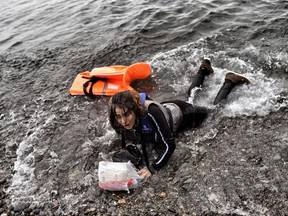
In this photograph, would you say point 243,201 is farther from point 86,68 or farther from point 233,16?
point 233,16

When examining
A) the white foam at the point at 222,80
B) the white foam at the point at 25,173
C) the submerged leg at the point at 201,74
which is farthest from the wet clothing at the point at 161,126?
the white foam at the point at 25,173

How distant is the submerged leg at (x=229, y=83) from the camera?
6254 millimetres

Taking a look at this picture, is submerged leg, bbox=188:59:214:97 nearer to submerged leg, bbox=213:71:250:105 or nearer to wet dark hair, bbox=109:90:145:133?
submerged leg, bbox=213:71:250:105

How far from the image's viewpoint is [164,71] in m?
7.67

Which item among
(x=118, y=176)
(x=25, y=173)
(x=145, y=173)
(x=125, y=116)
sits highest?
(x=125, y=116)

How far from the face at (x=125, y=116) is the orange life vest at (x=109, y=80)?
99.0 inches

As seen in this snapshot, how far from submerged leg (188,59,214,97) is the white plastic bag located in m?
2.64

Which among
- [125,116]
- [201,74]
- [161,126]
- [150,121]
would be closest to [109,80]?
[201,74]

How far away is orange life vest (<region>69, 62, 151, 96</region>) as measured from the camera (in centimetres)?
696

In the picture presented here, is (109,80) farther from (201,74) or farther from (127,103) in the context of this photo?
(127,103)

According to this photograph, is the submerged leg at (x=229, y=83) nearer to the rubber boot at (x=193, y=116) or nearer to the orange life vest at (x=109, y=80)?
the rubber boot at (x=193, y=116)

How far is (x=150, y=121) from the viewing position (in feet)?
15.1

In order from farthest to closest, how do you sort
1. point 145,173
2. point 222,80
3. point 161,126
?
point 222,80
point 145,173
point 161,126

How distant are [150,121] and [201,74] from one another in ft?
8.54
